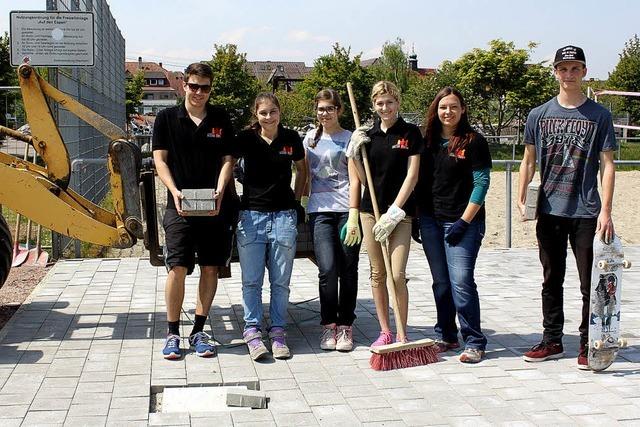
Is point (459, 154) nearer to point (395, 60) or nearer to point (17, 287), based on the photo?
point (17, 287)

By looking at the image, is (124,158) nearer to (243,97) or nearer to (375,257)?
(375,257)

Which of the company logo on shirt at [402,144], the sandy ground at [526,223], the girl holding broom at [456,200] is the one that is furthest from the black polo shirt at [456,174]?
the sandy ground at [526,223]

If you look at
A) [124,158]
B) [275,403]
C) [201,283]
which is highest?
[124,158]

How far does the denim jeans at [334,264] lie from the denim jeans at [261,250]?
0.19 m

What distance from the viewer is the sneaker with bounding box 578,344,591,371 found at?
573 centimetres

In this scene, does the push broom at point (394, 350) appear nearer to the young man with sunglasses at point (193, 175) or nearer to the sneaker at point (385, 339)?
the sneaker at point (385, 339)

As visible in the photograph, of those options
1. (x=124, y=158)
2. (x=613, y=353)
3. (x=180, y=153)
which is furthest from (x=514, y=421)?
(x=124, y=158)

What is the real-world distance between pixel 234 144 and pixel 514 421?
2.68 m

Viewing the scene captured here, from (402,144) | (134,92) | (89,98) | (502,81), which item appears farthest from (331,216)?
(134,92)

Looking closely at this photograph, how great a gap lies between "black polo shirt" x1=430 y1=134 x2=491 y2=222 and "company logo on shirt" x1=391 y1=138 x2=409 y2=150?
0.72 feet

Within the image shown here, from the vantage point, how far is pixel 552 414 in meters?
4.86

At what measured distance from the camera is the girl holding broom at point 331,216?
243 inches

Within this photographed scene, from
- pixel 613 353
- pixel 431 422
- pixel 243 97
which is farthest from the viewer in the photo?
pixel 243 97

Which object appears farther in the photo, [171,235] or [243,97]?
[243,97]
